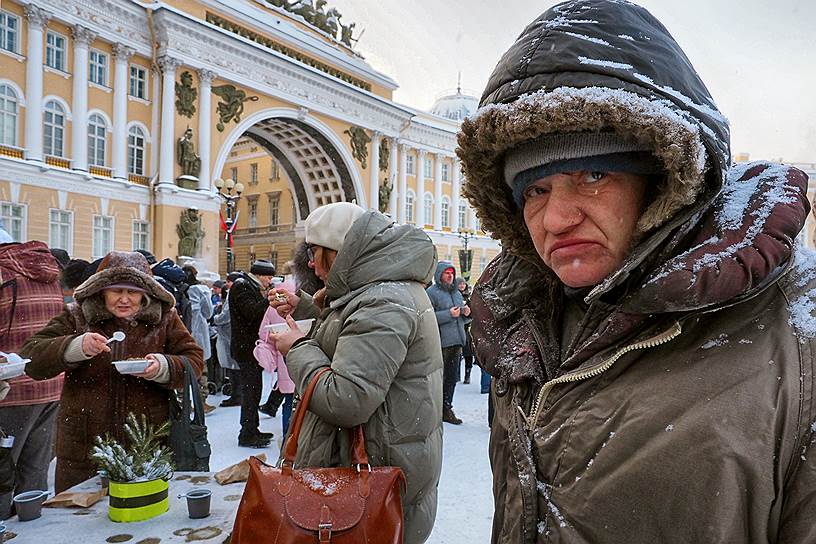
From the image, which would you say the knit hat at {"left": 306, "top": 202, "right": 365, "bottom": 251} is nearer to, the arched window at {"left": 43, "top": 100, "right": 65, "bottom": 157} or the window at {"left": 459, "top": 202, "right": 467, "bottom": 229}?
the arched window at {"left": 43, "top": 100, "right": 65, "bottom": 157}

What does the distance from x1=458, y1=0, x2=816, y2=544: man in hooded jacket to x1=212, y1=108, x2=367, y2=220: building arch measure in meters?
24.2

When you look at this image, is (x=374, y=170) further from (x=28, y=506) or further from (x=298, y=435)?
(x=298, y=435)

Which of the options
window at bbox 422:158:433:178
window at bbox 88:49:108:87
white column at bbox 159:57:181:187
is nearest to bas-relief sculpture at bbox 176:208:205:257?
white column at bbox 159:57:181:187

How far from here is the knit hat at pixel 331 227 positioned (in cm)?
241

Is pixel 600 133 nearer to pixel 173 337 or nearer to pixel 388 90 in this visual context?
pixel 173 337

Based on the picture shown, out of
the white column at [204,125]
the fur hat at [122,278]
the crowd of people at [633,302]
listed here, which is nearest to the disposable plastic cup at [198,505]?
the fur hat at [122,278]

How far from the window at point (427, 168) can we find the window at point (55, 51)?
65.3 feet

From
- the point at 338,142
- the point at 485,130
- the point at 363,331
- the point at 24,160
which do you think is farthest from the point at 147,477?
the point at 338,142

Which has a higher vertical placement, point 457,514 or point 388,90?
point 388,90

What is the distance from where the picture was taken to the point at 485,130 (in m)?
0.98

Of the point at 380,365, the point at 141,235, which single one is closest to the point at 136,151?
the point at 141,235

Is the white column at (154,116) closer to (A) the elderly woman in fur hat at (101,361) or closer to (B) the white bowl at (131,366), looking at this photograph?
(A) the elderly woman in fur hat at (101,361)

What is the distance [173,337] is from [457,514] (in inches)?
86.8

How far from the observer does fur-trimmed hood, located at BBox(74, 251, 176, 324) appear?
9.23 ft
